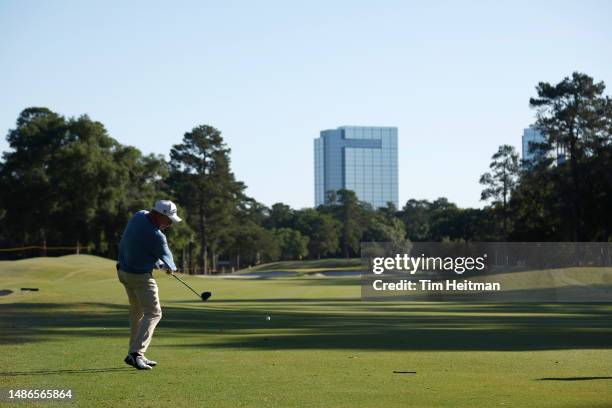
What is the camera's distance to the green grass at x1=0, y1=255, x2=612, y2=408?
944cm

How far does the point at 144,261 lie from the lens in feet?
36.9

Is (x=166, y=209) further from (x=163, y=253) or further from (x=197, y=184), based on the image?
(x=197, y=184)

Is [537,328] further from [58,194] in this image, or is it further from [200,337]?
[58,194]

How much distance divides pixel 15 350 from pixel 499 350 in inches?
320

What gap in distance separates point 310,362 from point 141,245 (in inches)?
128

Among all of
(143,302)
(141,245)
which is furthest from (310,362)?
(141,245)

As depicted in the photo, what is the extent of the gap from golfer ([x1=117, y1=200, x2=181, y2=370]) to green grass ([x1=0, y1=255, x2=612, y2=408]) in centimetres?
44

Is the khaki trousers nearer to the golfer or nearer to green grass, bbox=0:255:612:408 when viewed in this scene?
the golfer

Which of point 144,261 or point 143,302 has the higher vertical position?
point 144,261

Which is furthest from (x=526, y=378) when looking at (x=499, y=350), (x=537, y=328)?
(x=537, y=328)

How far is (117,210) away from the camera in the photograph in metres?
85.6

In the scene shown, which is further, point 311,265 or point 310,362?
point 311,265

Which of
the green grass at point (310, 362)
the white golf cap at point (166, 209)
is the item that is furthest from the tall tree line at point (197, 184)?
the white golf cap at point (166, 209)

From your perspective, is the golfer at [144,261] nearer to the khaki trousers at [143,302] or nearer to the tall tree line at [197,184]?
the khaki trousers at [143,302]
